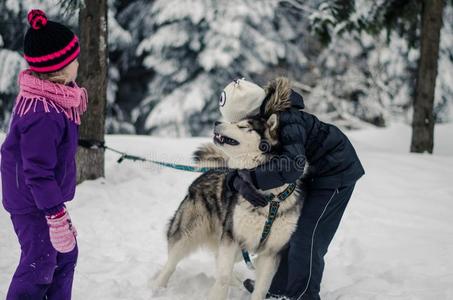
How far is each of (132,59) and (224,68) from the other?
12.4ft

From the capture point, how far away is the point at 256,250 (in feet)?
9.68

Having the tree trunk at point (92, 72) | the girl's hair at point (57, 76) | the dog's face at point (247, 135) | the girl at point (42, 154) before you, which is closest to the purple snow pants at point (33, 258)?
the girl at point (42, 154)

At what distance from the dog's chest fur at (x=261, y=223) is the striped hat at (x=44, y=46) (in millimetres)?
1351

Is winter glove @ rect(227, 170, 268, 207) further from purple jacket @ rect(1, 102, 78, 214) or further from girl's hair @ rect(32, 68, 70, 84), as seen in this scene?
girl's hair @ rect(32, 68, 70, 84)

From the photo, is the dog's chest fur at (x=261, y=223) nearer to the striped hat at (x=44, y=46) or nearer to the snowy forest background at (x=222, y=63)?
the striped hat at (x=44, y=46)

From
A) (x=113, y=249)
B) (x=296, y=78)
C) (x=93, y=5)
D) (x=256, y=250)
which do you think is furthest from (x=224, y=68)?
(x=256, y=250)

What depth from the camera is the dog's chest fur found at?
2805mm

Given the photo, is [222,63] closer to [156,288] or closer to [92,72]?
[92,72]

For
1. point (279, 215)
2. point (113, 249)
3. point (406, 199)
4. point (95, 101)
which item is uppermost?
point (95, 101)

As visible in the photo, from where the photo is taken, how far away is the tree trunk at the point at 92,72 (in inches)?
204

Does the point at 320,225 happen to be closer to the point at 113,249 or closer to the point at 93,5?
the point at 113,249

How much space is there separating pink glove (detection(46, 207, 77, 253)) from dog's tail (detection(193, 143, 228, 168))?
1282 mm

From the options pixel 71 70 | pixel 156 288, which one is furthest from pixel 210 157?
pixel 71 70

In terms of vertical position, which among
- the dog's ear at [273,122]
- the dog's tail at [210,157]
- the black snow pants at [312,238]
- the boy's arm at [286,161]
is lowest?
the black snow pants at [312,238]
